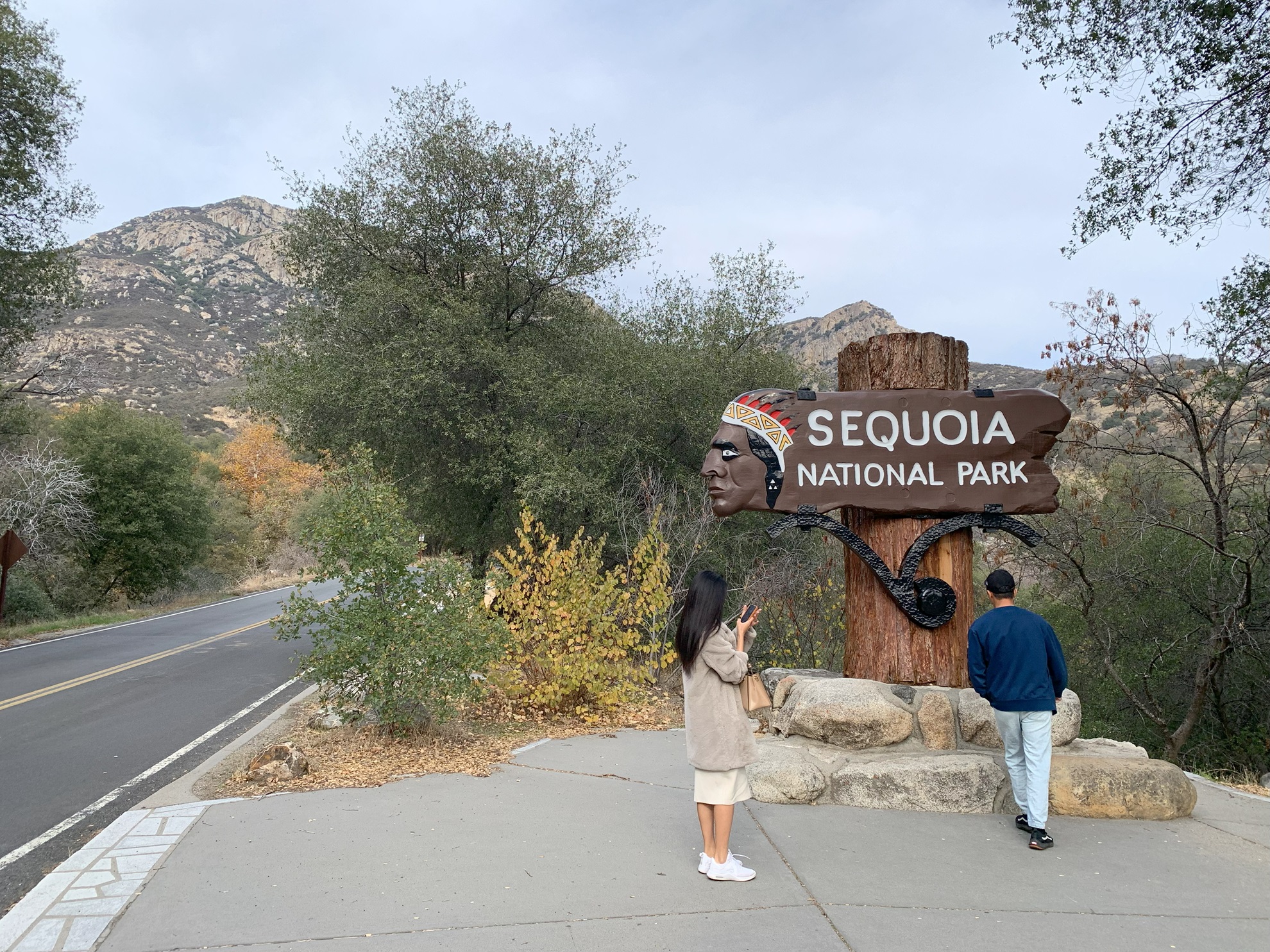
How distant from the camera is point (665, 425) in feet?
48.4

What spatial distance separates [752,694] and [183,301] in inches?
4090

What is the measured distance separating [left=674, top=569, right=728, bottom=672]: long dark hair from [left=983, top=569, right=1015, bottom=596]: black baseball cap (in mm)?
1772

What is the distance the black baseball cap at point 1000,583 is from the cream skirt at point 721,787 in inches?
75.8

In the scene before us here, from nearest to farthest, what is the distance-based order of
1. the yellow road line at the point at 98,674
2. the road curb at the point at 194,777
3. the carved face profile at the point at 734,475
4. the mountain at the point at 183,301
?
1. the road curb at the point at 194,777
2. the carved face profile at the point at 734,475
3. the yellow road line at the point at 98,674
4. the mountain at the point at 183,301

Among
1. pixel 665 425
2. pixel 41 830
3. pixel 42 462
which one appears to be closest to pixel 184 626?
pixel 42 462

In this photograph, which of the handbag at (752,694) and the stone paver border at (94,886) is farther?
the handbag at (752,694)

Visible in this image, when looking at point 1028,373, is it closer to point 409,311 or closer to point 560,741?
point 409,311

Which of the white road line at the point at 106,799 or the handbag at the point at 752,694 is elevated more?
the handbag at the point at 752,694

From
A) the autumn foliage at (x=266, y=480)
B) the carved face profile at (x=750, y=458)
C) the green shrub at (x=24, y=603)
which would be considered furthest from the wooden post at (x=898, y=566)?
the autumn foliage at (x=266, y=480)

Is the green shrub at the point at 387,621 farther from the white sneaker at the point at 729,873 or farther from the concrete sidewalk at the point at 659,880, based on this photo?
the white sneaker at the point at 729,873

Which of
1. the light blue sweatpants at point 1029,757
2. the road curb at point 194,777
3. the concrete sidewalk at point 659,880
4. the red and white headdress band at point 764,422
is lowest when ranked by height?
the road curb at point 194,777

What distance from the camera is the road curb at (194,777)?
584cm

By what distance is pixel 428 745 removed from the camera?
7016 mm

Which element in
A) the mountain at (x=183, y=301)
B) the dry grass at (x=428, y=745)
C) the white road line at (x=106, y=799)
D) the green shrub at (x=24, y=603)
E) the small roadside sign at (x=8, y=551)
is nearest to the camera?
the white road line at (x=106, y=799)
